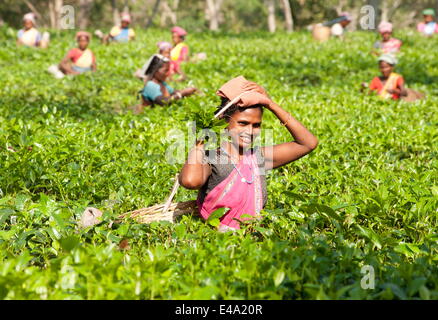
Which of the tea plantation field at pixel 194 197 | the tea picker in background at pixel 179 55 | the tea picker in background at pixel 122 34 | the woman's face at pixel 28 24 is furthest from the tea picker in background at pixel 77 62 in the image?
the tea picker in background at pixel 122 34

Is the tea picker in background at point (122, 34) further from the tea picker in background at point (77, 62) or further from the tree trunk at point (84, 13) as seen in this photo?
the tea picker in background at point (77, 62)

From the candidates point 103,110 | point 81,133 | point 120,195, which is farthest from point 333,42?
point 120,195

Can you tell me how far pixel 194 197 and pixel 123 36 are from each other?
1498 cm

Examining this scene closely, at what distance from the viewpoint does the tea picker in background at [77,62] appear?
12796mm

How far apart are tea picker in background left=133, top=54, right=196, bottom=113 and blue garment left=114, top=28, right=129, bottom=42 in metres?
10.2

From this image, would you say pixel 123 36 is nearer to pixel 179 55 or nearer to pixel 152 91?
pixel 179 55

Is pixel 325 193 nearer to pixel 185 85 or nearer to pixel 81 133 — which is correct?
pixel 81 133

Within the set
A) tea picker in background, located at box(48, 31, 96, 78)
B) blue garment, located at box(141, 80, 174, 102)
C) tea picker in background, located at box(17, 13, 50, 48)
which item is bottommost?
blue garment, located at box(141, 80, 174, 102)

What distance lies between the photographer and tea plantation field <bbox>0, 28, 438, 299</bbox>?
2715 millimetres

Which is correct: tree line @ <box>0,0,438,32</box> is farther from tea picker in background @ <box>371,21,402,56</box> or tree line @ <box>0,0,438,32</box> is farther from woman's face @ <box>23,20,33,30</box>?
tea picker in background @ <box>371,21,402,56</box>

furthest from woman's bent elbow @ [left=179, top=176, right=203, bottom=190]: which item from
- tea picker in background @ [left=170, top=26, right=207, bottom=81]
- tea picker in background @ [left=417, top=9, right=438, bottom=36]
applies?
tea picker in background @ [left=417, top=9, right=438, bottom=36]

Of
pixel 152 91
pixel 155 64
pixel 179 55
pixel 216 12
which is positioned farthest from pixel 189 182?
pixel 216 12

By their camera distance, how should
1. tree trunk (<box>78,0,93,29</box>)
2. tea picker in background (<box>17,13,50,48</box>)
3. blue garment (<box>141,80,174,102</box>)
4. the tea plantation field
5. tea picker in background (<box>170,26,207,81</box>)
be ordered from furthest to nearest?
tree trunk (<box>78,0,93,29</box>) < tea picker in background (<box>17,13,50,48</box>) < tea picker in background (<box>170,26,207,81</box>) < blue garment (<box>141,80,174,102</box>) < the tea plantation field

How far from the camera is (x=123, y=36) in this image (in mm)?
18875
